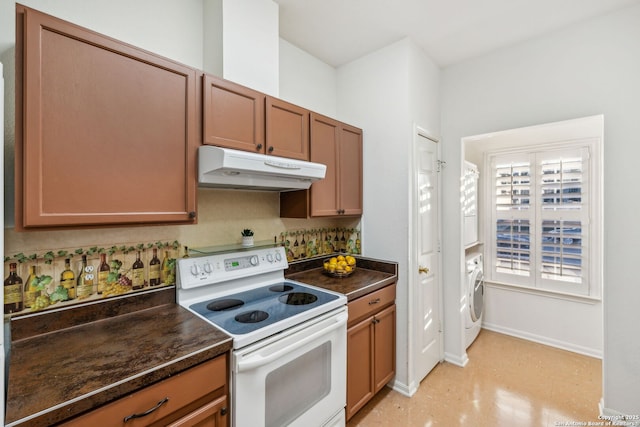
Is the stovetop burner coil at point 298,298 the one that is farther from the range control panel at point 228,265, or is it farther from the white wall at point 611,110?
the white wall at point 611,110

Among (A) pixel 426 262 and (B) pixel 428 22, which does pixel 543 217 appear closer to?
(A) pixel 426 262

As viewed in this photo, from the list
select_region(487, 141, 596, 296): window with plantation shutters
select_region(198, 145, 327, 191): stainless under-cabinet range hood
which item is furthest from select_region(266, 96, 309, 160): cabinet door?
select_region(487, 141, 596, 296): window with plantation shutters

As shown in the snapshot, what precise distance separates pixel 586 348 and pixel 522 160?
77.0 inches

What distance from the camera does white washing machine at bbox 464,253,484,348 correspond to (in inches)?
112

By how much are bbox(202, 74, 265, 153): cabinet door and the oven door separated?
1.02 metres

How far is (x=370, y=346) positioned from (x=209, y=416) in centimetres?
118

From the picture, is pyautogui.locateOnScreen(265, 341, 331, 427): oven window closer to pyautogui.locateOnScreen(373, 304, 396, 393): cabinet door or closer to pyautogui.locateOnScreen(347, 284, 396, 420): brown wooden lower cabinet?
pyautogui.locateOnScreen(347, 284, 396, 420): brown wooden lower cabinet

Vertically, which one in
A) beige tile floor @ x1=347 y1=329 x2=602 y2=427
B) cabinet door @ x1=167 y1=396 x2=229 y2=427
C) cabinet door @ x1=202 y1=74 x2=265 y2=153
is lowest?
beige tile floor @ x1=347 y1=329 x2=602 y2=427

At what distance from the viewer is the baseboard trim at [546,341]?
9.20 ft

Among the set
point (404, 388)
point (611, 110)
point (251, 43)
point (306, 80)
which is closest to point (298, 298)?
point (404, 388)

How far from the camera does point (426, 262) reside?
98.7 inches

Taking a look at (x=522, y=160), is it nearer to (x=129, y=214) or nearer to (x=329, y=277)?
(x=329, y=277)

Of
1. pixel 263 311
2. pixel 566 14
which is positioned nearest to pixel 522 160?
pixel 566 14

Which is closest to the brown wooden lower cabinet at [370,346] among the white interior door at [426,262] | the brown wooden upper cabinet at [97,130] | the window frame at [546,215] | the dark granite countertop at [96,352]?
the white interior door at [426,262]
